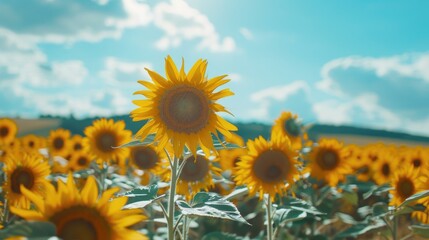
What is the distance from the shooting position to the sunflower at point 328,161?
803 cm

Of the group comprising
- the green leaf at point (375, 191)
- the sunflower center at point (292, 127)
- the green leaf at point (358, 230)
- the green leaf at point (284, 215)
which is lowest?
the green leaf at point (358, 230)

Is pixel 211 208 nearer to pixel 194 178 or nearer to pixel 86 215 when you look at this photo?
pixel 86 215

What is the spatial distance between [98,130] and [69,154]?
4.38 metres

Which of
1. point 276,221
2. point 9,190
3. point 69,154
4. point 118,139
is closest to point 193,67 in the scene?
point 276,221

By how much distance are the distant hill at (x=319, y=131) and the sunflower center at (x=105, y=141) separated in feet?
136

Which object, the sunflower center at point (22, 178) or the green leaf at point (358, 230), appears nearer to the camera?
the green leaf at point (358, 230)

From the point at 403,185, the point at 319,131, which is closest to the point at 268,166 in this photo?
the point at 403,185

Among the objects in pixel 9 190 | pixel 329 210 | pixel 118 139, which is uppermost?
pixel 118 139

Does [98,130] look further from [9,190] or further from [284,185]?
[284,185]

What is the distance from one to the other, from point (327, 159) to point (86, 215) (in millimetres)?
6351

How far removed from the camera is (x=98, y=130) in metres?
8.11

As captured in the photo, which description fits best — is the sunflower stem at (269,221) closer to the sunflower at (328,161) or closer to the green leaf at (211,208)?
the green leaf at (211,208)

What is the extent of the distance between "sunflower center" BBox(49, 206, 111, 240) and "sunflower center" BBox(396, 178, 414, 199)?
4.69m

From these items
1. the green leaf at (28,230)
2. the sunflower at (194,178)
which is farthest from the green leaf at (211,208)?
the sunflower at (194,178)
